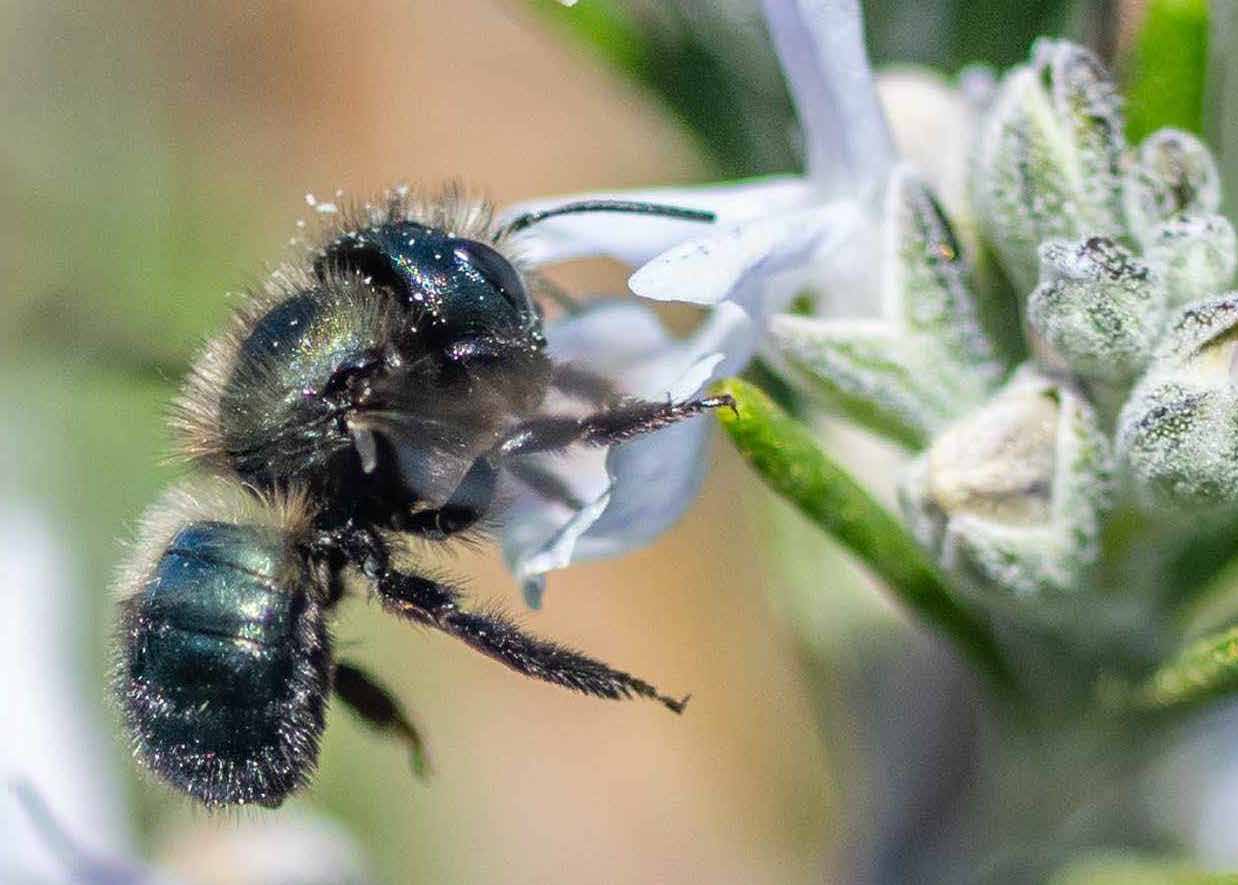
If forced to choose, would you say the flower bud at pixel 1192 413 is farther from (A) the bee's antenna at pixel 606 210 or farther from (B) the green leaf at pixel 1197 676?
(A) the bee's antenna at pixel 606 210

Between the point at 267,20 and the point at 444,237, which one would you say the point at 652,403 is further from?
the point at 267,20

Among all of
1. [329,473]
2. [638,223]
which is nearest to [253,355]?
[329,473]

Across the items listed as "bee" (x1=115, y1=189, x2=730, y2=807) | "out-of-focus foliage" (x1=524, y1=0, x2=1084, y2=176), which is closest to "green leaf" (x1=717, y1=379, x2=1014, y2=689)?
"bee" (x1=115, y1=189, x2=730, y2=807)

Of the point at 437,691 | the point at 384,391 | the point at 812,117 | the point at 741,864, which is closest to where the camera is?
the point at 384,391

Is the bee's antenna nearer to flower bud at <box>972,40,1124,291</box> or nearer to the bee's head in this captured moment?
the bee's head

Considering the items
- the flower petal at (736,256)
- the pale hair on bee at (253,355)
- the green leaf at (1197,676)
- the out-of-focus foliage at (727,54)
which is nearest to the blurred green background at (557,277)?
the out-of-focus foliage at (727,54)

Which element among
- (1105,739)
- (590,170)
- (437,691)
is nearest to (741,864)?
(437,691)

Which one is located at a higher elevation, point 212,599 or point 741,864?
point 212,599
